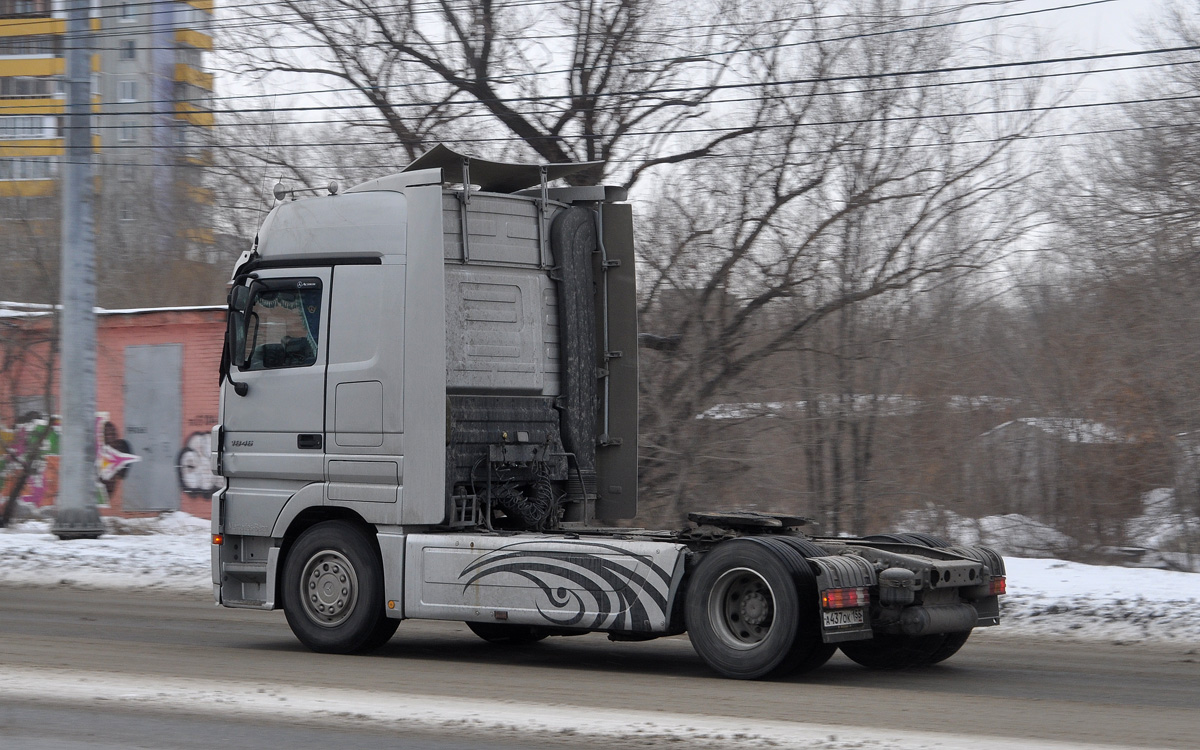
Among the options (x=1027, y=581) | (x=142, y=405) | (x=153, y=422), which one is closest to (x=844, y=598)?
(x=1027, y=581)

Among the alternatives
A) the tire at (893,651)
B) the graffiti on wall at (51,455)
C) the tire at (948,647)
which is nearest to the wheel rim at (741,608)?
the tire at (893,651)

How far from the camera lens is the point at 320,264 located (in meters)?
10.4

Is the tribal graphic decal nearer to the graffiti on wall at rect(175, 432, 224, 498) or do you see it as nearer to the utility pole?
the utility pole

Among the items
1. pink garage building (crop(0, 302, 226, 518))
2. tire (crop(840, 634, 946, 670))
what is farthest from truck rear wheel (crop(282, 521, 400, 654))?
pink garage building (crop(0, 302, 226, 518))

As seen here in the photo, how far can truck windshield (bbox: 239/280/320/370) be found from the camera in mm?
10328

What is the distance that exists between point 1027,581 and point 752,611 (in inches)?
197

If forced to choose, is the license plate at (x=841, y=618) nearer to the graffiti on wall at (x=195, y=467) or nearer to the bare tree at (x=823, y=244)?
the bare tree at (x=823, y=244)

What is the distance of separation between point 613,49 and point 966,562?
11899 mm

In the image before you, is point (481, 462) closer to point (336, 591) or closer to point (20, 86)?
point (336, 591)

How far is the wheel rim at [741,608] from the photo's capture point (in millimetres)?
8586

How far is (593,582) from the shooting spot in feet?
29.7

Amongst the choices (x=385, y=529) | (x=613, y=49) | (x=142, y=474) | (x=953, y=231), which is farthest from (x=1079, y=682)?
(x=142, y=474)

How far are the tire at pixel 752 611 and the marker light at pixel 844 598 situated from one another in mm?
157

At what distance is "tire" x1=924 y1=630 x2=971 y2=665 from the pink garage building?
15.1 m
